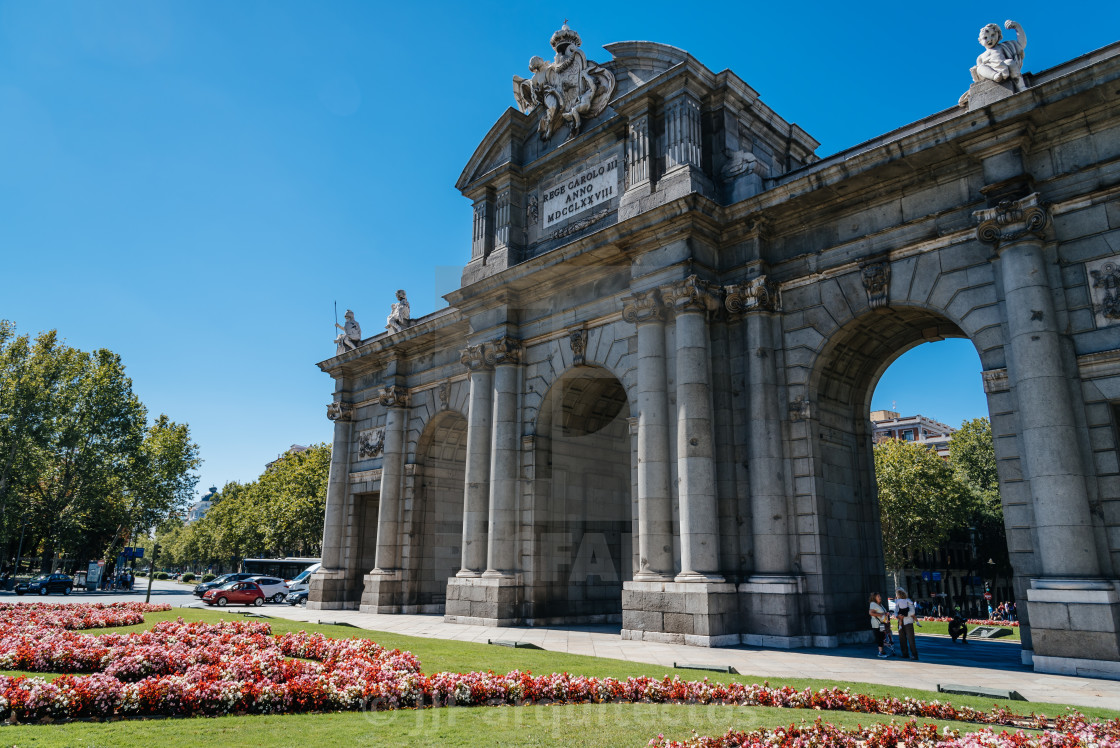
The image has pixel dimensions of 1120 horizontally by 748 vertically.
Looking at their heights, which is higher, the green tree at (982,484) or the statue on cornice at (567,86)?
the statue on cornice at (567,86)

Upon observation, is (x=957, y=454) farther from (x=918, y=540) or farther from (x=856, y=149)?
(x=856, y=149)

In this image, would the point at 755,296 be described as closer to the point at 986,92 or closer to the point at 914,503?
the point at 986,92

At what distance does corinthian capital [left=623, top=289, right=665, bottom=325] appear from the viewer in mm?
20031

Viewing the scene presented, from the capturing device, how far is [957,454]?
57.6 meters

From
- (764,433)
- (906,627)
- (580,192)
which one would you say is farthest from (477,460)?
(906,627)

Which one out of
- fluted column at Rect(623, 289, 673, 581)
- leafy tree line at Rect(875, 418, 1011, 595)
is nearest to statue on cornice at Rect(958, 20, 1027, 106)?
fluted column at Rect(623, 289, 673, 581)

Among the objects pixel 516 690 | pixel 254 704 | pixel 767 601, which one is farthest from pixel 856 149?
pixel 254 704

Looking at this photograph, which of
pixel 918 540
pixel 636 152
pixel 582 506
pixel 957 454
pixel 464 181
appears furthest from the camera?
pixel 957 454

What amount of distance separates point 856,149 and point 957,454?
47.3 m

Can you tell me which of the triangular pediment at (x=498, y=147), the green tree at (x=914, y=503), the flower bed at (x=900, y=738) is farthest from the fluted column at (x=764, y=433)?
the green tree at (x=914, y=503)

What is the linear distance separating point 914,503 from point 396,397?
3480 cm

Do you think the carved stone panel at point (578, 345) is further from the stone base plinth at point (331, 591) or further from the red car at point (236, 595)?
the red car at point (236, 595)

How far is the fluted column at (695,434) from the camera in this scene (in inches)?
708

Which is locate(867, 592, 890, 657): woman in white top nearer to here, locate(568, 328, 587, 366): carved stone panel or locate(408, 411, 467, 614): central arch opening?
locate(568, 328, 587, 366): carved stone panel
